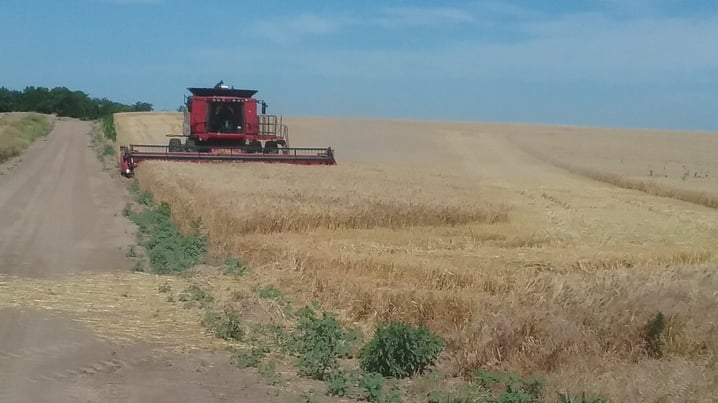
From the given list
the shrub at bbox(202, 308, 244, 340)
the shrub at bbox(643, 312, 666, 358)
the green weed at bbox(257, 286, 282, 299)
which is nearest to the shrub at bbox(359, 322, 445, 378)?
the shrub at bbox(202, 308, 244, 340)

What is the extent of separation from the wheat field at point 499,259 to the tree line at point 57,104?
124135 mm

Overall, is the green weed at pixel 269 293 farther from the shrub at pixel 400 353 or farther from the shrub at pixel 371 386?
the shrub at pixel 371 386

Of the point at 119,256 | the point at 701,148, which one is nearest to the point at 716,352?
the point at 119,256

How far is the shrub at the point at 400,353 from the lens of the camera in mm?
8016

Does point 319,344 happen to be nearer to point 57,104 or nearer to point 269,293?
point 269,293

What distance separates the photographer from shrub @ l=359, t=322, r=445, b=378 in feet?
26.3

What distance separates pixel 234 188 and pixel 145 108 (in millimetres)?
146594

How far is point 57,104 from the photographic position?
148m

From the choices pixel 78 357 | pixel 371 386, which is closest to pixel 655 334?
pixel 371 386

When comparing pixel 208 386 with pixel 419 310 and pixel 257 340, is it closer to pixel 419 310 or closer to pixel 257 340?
pixel 257 340

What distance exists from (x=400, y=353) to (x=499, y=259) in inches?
200

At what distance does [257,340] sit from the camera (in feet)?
30.5

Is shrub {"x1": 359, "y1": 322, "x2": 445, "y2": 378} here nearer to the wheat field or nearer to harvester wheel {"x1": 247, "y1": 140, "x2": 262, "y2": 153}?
the wheat field

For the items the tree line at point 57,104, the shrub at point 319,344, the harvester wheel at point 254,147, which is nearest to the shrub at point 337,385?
the shrub at point 319,344
